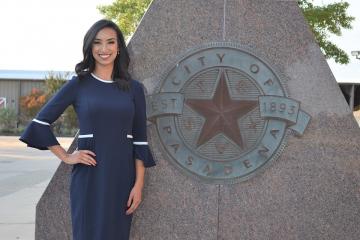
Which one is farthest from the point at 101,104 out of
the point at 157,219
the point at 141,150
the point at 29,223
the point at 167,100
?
the point at 29,223

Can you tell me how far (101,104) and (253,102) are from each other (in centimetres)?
144

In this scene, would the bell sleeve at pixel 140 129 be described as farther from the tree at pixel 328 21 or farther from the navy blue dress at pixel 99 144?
the tree at pixel 328 21

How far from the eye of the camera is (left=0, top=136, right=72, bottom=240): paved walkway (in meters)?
6.25

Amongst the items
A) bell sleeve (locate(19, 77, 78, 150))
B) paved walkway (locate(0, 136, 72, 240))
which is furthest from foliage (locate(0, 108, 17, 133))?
bell sleeve (locate(19, 77, 78, 150))

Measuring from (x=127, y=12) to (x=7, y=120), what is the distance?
10975mm

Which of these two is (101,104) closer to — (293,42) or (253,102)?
(253,102)

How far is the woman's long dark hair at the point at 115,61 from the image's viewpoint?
10.9 feet

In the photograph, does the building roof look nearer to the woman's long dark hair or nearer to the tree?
the tree

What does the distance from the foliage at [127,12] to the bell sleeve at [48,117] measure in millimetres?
15213

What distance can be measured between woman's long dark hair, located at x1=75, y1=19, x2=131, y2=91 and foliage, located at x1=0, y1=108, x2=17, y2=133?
81.3ft

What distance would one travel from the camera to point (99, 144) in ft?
11.0

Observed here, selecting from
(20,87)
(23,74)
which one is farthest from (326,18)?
(23,74)

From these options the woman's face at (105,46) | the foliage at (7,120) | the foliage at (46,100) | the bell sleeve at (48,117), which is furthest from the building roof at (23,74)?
the woman's face at (105,46)

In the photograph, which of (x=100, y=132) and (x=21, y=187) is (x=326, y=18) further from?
(x=100, y=132)
